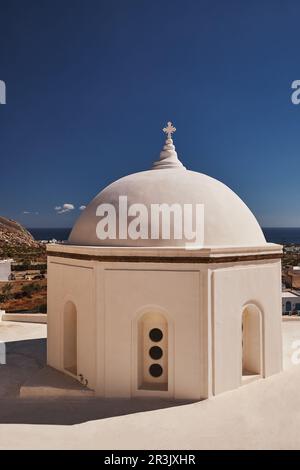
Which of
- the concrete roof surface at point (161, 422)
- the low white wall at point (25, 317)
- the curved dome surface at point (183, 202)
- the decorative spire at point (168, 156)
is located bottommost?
the concrete roof surface at point (161, 422)

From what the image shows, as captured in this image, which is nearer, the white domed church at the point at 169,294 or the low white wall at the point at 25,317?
the white domed church at the point at 169,294

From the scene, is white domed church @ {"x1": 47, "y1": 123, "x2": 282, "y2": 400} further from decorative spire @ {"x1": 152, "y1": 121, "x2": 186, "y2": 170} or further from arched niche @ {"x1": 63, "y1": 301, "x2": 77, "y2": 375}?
decorative spire @ {"x1": 152, "y1": 121, "x2": 186, "y2": 170}

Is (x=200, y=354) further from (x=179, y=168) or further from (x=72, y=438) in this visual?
(x=179, y=168)

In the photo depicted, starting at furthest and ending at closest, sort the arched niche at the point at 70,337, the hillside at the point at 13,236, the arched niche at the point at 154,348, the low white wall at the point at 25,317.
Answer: the hillside at the point at 13,236 → the low white wall at the point at 25,317 → the arched niche at the point at 70,337 → the arched niche at the point at 154,348

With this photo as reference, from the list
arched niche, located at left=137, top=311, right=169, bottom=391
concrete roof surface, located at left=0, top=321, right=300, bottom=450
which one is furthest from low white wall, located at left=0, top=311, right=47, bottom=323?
arched niche, located at left=137, top=311, right=169, bottom=391

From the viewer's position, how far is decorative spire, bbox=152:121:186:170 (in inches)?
377

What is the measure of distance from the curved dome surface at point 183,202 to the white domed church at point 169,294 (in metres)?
0.02

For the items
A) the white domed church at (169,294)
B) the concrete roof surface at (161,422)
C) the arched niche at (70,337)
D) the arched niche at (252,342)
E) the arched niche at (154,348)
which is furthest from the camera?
the arched niche at (70,337)

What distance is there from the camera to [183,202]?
8008 mm

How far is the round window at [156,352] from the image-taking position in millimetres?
7895

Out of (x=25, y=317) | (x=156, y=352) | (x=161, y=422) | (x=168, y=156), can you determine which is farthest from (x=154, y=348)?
(x=25, y=317)

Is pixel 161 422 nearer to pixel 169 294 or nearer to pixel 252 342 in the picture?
pixel 169 294

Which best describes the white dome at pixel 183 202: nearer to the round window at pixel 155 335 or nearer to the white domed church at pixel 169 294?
the white domed church at pixel 169 294

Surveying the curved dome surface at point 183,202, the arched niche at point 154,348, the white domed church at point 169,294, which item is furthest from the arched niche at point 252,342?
the arched niche at point 154,348
